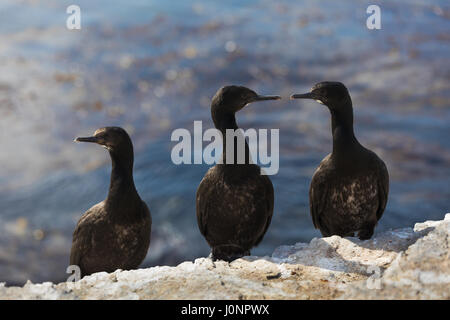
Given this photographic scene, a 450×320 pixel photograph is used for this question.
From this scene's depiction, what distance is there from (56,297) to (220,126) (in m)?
2.38

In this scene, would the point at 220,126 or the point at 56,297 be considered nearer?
the point at 56,297

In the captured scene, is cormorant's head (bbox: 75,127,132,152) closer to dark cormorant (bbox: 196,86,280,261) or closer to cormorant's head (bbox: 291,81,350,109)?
dark cormorant (bbox: 196,86,280,261)

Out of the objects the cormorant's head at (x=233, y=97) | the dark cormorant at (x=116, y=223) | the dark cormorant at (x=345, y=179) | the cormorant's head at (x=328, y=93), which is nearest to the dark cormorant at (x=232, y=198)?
the cormorant's head at (x=233, y=97)

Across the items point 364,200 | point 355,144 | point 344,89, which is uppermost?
point 344,89

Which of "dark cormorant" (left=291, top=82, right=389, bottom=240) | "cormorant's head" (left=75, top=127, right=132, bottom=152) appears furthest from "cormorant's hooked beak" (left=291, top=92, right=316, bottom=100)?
"cormorant's head" (left=75, top=127, right=132, bottom=152)

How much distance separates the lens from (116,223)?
230 inches

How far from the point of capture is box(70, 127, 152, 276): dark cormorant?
586 cm

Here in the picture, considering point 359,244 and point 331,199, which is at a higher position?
point 331,199

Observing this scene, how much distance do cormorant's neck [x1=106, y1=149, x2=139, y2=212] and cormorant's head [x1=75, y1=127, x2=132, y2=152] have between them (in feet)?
0.22

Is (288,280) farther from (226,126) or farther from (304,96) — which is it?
(304,96)
